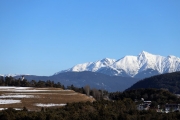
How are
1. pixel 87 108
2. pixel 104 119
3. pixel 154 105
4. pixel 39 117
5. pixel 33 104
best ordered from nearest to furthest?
pixel 39 117
pixel 104 119
pixel 87 108
pixel 33 104
pixel 154 105

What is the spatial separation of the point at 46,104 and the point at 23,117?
2346 cm

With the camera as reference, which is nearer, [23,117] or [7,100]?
[23,117]

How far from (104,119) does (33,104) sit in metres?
23.5

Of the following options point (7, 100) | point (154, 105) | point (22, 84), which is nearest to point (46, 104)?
point (7, 100)

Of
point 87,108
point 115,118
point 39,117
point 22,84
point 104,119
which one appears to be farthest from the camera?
point 22,84

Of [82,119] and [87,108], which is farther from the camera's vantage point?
[87,108]

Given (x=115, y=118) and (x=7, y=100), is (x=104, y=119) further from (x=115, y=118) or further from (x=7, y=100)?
(x=7, y=100)

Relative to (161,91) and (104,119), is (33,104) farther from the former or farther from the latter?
(161,91)

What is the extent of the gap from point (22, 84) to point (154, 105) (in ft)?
161

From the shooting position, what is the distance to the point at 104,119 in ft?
172

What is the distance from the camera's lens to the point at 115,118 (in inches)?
2202

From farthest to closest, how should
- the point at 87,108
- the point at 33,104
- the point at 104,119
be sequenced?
1. the point at 33,104
2. the point at 87,108
3. the point at 104,119

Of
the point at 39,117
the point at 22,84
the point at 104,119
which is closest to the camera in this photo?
the point at 39,117

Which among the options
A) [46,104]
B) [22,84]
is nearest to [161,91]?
[22,84]
